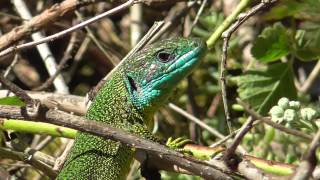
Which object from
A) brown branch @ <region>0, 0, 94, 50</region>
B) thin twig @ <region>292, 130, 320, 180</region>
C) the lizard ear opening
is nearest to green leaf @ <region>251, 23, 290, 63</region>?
the lizard ear opening

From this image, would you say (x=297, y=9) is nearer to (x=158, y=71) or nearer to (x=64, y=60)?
(x=158, y=71)

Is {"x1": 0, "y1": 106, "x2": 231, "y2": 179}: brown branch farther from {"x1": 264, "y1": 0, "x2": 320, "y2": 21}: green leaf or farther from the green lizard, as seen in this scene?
{"x1": 264, "y1": 0, "x2": 320, "y2": 21}: green leaf

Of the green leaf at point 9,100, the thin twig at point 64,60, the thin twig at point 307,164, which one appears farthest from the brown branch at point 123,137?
the thin twig at point 64,60

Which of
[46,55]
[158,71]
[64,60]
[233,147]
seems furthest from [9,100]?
[233,147]

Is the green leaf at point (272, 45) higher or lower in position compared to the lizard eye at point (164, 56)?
higher

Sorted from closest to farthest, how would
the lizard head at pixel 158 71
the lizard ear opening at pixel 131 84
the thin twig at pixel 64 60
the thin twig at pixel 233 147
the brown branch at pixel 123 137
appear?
the thin twig at pixel 233 147
the brown branch at pixel 123 137
the lizard head at pixel 158 71
the lizard ear opening at pixel 131 84
the thin twig at pixel 64 60

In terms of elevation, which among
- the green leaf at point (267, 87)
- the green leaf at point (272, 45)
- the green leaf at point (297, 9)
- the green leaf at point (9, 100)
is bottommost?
the green leaf at point (9, 100)

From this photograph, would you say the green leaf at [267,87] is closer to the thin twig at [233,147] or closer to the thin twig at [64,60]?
the thin twig at [64,60]
